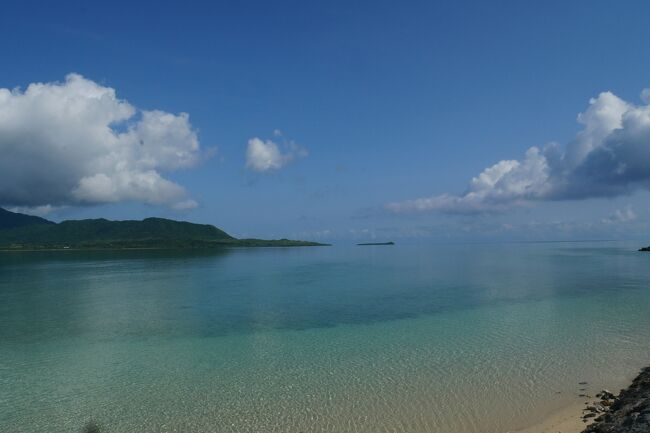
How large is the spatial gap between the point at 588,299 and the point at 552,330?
18.6 m

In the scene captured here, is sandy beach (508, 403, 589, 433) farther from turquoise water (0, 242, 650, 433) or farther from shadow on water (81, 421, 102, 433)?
shadow on water (81, 421, 102, 433)

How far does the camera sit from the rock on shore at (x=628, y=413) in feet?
37.9

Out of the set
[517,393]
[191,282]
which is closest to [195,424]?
[517,393]

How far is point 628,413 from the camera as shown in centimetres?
Result: 1277

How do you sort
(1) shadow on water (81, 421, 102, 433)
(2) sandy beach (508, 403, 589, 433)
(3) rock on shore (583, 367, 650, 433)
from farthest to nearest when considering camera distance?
(1) shadow on water (81, 421, 102, 433)
(2) sandy beach (508, 403, 589, 433)
(3) rock on shore (583, 367, 650, 433)

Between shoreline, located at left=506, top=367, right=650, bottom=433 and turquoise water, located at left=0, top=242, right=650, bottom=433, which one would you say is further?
turquoise water, located at left=0, top=242, right=650, bottom=433

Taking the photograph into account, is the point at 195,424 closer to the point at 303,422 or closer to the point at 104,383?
the point at 303,422

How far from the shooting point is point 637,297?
44.9 m

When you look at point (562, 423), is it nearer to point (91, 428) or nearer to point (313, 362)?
point (313, 362)

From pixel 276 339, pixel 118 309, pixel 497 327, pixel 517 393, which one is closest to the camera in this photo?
pixel 517 393

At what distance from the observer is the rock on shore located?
11555mm

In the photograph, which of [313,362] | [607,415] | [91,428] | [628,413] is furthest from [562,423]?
[91,428]

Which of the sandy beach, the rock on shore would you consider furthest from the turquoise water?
the rock on shore

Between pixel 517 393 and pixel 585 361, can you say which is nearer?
pixel 517 393
